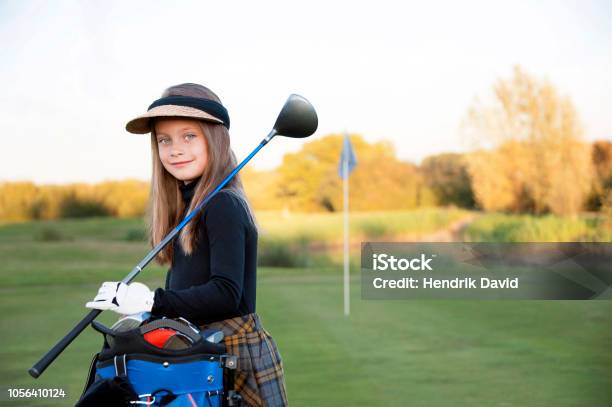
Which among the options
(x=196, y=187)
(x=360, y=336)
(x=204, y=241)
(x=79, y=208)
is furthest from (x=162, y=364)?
(x=79, y=208)

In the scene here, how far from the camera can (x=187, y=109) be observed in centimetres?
214

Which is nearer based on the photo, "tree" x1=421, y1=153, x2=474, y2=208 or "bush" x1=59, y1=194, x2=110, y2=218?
"bush" x1=59, y1=194, x2=110, y2=218

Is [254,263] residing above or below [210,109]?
below

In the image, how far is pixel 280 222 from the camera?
35.1ft

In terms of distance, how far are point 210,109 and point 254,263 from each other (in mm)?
400

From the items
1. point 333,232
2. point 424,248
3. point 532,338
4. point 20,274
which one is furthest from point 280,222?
point 532,338

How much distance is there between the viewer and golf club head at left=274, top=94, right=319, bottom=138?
7.43 ft

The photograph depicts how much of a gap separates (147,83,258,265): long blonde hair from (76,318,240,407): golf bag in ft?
0.82

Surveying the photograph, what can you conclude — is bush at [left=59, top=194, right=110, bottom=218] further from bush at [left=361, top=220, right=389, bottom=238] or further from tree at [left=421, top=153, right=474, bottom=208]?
tree at [left=421, top=153, right=474, bottom=208]

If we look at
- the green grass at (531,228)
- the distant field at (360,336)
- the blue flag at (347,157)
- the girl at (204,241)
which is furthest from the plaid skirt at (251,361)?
the green grass at (531,228)

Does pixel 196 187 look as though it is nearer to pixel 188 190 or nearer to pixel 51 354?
pixel 188 190

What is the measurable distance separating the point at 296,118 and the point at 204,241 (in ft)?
1.40

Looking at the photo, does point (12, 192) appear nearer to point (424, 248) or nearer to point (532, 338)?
A: point (424, 248)

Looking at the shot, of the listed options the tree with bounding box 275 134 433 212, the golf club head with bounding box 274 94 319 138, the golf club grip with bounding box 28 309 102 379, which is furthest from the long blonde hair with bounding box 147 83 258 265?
the tree with bounding box 275 134 433 212
